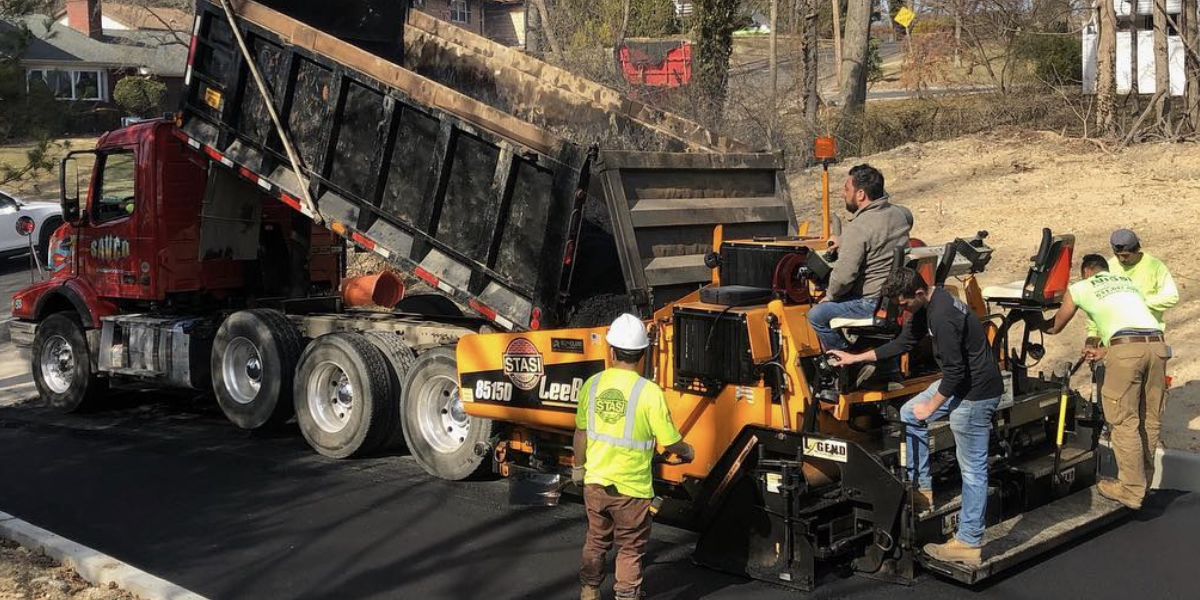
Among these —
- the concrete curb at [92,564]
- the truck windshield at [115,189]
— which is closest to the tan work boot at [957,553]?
the concrete curb at [92,564]

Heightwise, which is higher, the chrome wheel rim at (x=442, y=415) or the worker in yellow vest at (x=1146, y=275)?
the worker in yellow vest at (x=1146, y=275)

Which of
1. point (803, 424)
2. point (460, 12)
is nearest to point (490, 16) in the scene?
point (460, 12)

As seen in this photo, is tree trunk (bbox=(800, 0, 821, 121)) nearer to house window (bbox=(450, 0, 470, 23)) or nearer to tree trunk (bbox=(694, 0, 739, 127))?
tree trunk (bbox=(694, 0, 739, 127))

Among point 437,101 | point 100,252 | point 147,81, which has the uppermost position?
point 147,81

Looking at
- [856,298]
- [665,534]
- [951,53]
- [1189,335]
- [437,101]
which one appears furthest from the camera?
[951,53]

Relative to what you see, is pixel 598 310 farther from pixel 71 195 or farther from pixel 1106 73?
pixel 1106 73

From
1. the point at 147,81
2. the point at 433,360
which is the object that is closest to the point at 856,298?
the point at 433,360

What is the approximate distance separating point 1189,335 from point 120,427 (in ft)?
32.8

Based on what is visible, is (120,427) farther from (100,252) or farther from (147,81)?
(147,81)

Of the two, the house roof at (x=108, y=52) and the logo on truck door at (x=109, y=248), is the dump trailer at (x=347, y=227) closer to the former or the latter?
Answer: the logo on truck door at (x=109, y=248)

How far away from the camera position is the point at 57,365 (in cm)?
1245

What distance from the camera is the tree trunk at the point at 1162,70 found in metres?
17.3

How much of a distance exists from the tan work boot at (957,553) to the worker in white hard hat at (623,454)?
149cm

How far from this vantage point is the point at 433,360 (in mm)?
8820
